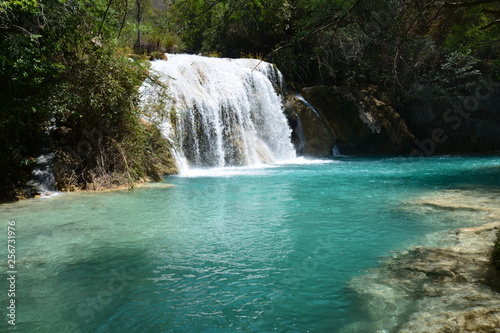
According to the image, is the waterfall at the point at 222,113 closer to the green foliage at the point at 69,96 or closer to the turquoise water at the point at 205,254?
the green foliage at the point at 69,96

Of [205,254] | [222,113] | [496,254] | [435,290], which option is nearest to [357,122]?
[222,113]

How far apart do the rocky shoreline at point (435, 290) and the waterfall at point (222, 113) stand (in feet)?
30.8

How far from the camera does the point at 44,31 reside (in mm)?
9422

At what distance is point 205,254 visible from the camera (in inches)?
207

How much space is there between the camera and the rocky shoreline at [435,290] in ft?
10.4

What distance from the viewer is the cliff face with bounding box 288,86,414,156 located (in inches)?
806

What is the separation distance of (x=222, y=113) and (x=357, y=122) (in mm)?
7576

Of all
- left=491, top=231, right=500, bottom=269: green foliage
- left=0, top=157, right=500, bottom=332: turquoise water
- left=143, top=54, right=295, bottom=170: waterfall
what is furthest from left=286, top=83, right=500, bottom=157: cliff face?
left=491, top=231, right=500, bottom=269: green foliage

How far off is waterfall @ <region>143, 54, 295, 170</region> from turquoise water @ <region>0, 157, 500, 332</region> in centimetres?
484

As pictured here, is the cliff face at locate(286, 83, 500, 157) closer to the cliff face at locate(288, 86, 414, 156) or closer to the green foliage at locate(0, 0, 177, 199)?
the cliff face at locate(288, 86, 414, 156)

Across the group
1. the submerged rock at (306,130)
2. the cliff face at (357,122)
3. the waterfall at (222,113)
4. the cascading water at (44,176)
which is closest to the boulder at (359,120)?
the cliff face at (357,122)

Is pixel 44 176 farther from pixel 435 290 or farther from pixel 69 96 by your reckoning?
pixel 435 290

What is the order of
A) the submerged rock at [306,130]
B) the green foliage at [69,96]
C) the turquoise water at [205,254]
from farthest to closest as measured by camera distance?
the submerged rock at [306,130]
the green foliage at [69,96]
the turquoise water at [205,254]

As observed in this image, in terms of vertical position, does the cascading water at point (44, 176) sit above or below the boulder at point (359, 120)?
below
